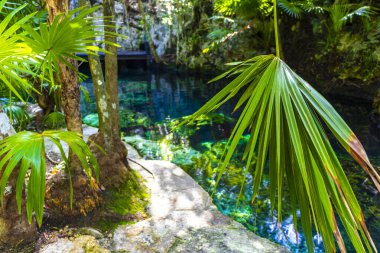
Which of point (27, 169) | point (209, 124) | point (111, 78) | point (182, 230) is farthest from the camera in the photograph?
point (209, 124)

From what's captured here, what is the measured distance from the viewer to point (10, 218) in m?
1.99

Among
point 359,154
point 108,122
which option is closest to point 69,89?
point 108,122

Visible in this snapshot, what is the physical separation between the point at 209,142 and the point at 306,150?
4.30 metres

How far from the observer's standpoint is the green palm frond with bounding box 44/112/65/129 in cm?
466

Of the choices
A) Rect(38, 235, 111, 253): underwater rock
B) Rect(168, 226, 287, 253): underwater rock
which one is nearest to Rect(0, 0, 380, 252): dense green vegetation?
Rect(38, 235, 111, 253): underwater rock

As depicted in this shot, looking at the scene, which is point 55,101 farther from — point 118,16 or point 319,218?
point 118,16

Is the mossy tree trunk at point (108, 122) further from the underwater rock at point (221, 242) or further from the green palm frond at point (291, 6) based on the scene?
the green palm frond at point (291, 6)

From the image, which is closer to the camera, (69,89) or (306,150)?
(306,150)

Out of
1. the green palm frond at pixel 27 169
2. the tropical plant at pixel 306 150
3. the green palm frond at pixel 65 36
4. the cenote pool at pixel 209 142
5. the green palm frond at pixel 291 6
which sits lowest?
the cenote pool at pixel 209 142

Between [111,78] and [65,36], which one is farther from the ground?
[65,36]

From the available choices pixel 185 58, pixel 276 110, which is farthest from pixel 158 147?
pixel 185 58

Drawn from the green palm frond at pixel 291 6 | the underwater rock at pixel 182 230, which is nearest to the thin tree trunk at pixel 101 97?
the underwater rock at pixel 182 230

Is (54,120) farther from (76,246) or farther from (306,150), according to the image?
(306,150)

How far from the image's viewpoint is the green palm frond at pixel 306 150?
2.88ft
